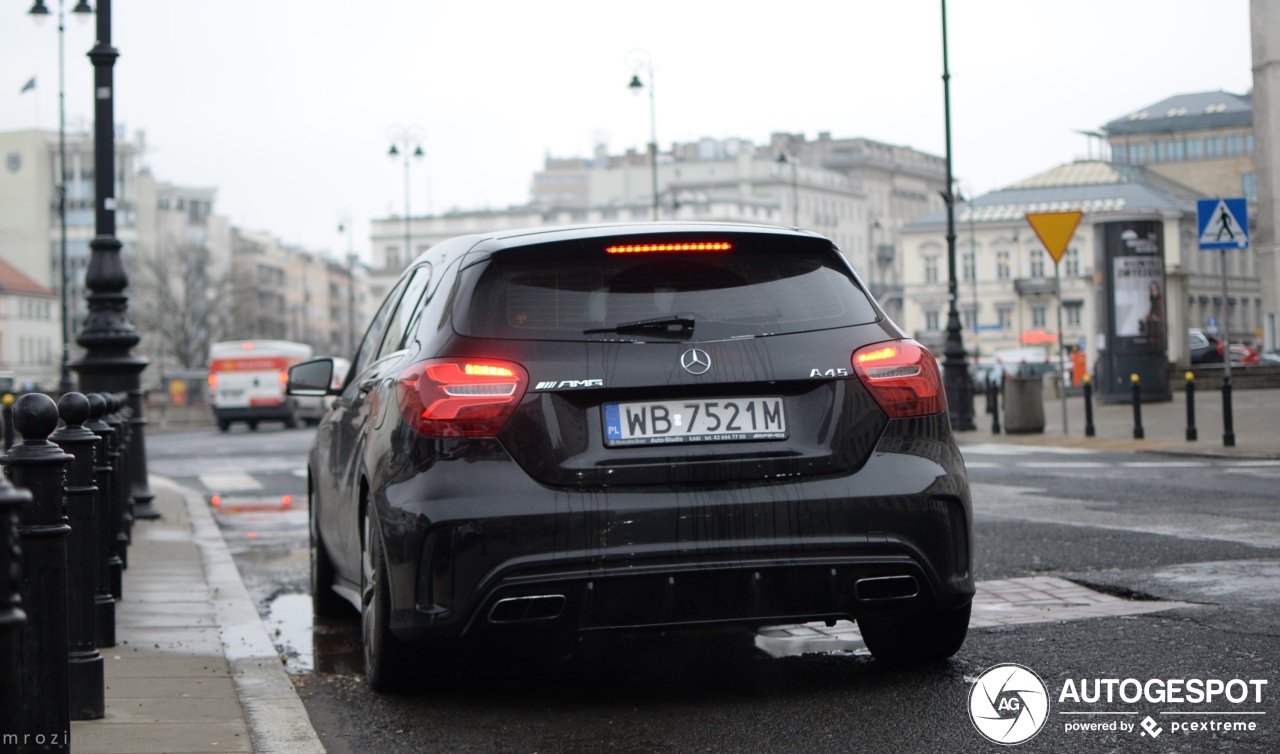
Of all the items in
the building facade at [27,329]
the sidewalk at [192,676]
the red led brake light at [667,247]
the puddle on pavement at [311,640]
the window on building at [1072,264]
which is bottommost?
the puddle on pavement at [311,640]

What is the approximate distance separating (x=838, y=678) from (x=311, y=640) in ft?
9.02

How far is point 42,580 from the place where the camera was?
431cm

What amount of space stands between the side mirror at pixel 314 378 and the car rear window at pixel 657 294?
2613 millimetres

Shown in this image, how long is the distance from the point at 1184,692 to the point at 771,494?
4.43 ft

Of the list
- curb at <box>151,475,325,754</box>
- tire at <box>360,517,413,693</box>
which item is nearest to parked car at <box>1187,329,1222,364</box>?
curb at <box>151,475,325,754</box>

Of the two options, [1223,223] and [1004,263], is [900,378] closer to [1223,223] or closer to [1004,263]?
[1223,223]

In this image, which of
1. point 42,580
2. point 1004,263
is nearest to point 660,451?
point 42,580

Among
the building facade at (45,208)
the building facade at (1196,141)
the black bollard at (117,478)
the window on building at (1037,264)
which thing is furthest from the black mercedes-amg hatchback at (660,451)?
the building facade at (45,208)

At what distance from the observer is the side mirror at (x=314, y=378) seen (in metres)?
7.77

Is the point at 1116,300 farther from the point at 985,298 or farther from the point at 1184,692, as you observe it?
the point at 985,298

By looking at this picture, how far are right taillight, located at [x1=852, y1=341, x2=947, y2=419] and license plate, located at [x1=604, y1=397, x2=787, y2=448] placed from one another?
32 cm

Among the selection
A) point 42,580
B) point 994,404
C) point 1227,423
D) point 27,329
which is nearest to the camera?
point 42,580

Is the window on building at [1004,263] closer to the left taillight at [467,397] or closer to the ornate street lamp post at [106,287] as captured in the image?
the ornate street lamp post at [106,287]

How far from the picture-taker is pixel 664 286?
17.4ft
